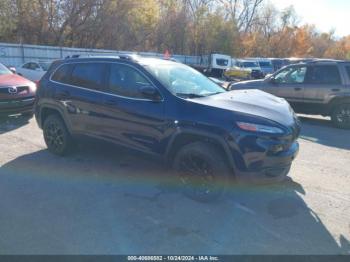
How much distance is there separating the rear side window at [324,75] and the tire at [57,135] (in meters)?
6.88

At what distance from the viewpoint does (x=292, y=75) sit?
952cm

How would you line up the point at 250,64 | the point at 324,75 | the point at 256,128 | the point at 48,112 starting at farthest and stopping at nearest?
1. the point at 250,64
2. the point at 324,75
3. the point at 48,112
4. the point at 256,128

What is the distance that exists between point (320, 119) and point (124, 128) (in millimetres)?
7541

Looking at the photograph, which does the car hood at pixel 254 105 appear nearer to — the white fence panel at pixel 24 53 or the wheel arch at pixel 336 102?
the wheel arch at pixel 336 102

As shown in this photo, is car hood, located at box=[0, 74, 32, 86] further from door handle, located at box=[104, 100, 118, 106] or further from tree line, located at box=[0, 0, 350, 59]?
tree line, located at box=[0, 0, 350, 59]

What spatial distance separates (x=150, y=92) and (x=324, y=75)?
6.59 metres

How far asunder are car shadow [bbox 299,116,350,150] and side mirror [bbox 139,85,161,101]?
456cm

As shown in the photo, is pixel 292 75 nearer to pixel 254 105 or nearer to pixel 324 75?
pixel 324 75

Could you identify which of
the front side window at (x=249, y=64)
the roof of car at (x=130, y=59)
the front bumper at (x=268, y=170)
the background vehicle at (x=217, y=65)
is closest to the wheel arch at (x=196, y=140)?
the front bumper at (x=268, y=170)

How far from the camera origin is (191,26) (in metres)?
41.0

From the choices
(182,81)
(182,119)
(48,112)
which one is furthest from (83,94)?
(182,119)

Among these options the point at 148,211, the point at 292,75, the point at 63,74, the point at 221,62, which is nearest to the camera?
the point at 148,211

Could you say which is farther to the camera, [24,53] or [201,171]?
[24,53]

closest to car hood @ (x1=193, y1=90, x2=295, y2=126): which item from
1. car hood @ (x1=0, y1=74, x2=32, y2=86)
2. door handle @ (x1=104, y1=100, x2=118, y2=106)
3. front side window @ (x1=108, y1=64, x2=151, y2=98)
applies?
front side window @ (x1=108, y1=64, x2=151, y2=98)
